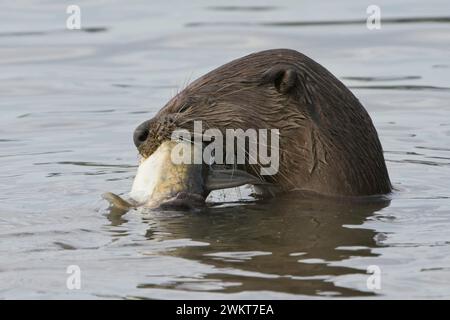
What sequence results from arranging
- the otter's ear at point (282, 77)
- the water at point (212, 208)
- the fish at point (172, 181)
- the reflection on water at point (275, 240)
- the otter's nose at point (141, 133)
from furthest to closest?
the otter's ear at point (282, 77), the otter's nose at point (141, 133), the fish at point (172, 181), the water at point (212, 208), the reflection on water at point (275, 240)

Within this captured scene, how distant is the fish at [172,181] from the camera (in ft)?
23.0

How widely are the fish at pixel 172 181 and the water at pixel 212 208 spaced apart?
0.08 meters

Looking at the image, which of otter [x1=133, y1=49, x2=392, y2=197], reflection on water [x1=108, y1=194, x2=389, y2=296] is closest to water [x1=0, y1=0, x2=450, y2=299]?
reflection on water [x1=108, y1=194, x2=389, y2=296]

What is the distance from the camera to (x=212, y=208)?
7.43m

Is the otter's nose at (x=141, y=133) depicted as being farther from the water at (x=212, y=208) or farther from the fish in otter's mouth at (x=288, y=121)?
the water at (x=212, y=208)

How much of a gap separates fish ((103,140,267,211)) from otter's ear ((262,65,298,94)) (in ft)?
1.68

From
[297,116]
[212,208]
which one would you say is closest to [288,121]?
[297,116]

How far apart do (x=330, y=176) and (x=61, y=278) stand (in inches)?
77.6

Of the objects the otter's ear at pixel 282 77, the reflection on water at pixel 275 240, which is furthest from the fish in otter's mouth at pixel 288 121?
the reflection on water at pixel 275 240

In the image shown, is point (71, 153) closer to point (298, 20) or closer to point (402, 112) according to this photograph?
point (402, 112)

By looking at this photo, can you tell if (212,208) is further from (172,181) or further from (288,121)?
(288,121)

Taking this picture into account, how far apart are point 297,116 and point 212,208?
65cm

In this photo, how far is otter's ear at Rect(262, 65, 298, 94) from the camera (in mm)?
7270

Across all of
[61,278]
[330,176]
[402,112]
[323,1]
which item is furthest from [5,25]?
[61,278]
